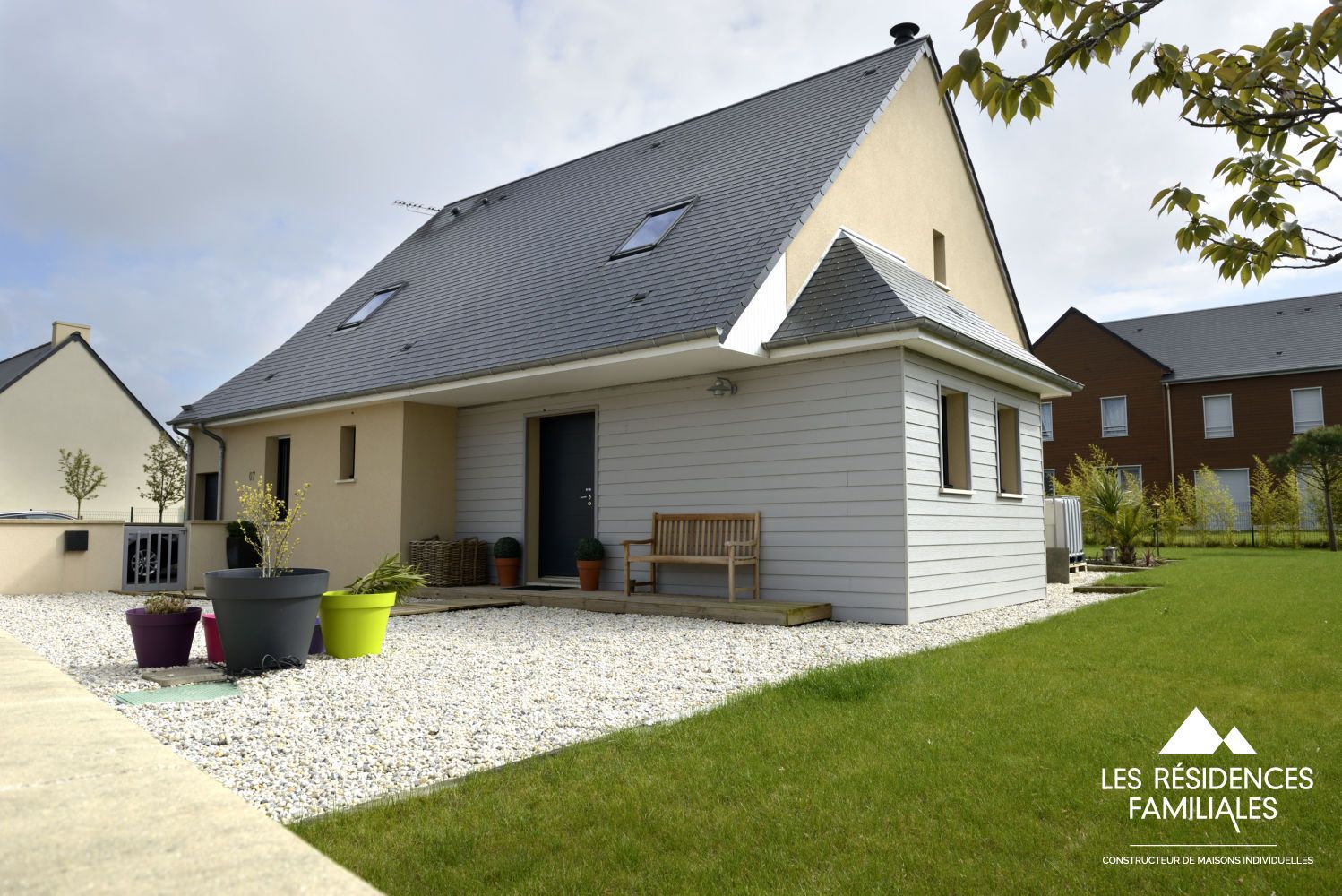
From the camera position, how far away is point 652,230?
11.3 m

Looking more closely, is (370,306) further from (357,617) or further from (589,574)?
(357,617)

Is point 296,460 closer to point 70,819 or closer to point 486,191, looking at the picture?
point 486,191

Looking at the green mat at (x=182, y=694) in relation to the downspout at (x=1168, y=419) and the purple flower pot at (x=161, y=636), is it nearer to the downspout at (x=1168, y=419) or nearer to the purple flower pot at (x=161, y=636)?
the purple flower pot at (x=161, y=636)

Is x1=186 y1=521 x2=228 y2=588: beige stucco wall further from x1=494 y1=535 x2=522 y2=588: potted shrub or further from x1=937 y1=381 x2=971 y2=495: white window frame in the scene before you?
x1=937 y1=381 x2=971 y2=495: white window frame

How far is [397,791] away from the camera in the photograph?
3441mm

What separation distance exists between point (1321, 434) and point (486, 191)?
70.2ft

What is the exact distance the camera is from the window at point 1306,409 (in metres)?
27.2

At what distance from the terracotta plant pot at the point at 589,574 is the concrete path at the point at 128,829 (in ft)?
24.8

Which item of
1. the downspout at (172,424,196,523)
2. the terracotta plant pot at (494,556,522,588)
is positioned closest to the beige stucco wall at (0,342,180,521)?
the downspout at (172,424,196,523)

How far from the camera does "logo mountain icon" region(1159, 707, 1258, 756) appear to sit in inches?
146

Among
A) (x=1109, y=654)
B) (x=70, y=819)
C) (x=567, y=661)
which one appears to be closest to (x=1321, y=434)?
(x=1109, y=654)

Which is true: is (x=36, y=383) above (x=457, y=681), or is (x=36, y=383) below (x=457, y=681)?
above

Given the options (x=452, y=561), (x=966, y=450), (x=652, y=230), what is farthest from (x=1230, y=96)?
(x=452, y=561)

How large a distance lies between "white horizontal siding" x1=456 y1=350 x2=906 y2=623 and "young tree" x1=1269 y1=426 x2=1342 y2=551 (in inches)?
766
